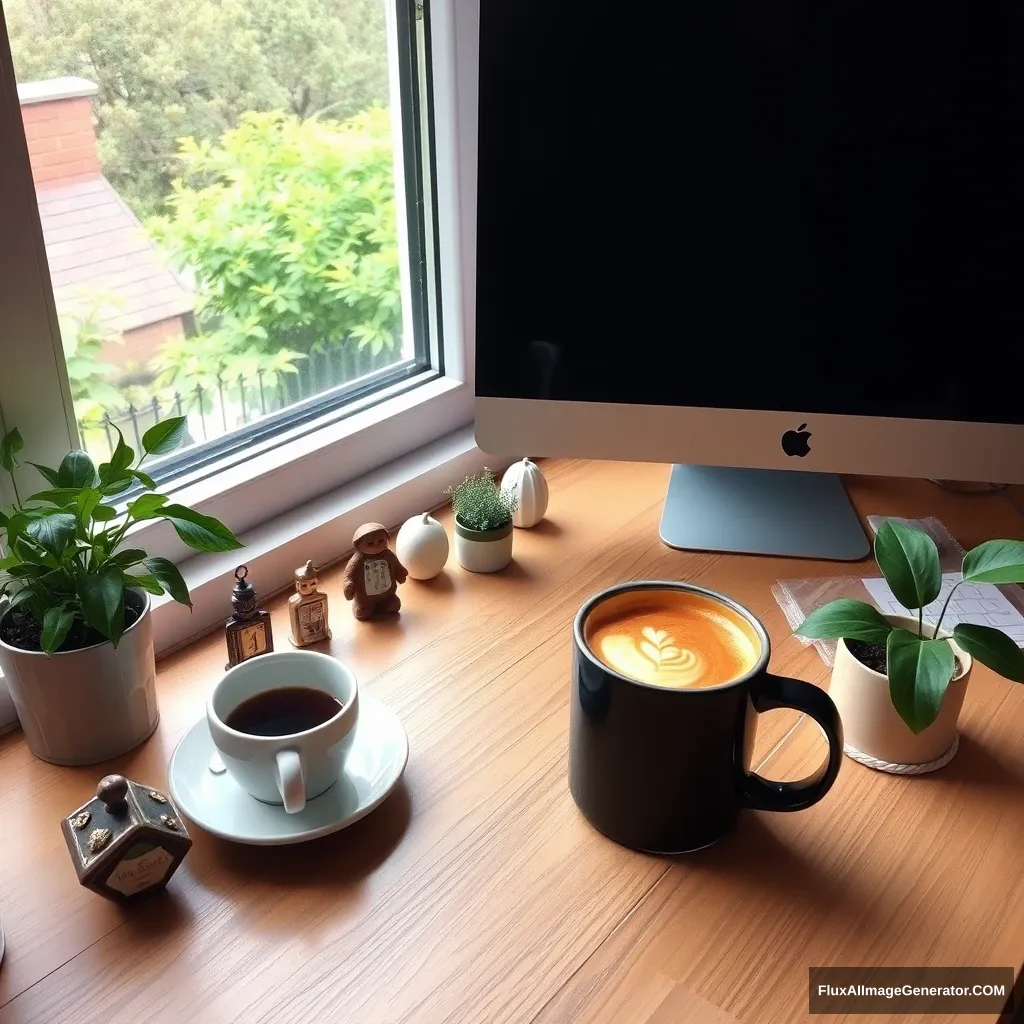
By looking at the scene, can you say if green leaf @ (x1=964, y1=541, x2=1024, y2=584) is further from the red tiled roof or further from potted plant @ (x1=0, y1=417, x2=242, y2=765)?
the red tiled roof

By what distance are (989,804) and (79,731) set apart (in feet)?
2.14

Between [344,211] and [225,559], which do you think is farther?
[344,211]

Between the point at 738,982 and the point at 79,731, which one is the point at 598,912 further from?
the point at 79,731

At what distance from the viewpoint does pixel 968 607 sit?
0.93m

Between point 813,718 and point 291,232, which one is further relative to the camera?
point 291,232

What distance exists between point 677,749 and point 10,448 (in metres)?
0.51

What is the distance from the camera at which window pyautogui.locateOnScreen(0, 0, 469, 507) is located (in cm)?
81

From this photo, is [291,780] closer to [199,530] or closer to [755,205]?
[199,530]

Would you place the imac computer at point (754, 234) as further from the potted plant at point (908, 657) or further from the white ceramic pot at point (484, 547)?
the potted plant at point (908, 657)

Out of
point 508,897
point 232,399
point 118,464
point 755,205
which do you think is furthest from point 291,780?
point 755,205

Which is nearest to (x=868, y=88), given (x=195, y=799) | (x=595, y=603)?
(x=595, y=603)

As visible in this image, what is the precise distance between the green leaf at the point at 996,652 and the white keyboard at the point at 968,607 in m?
0.19

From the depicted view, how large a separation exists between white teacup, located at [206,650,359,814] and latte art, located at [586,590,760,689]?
0.59 ft

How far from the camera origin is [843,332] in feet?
2.92
